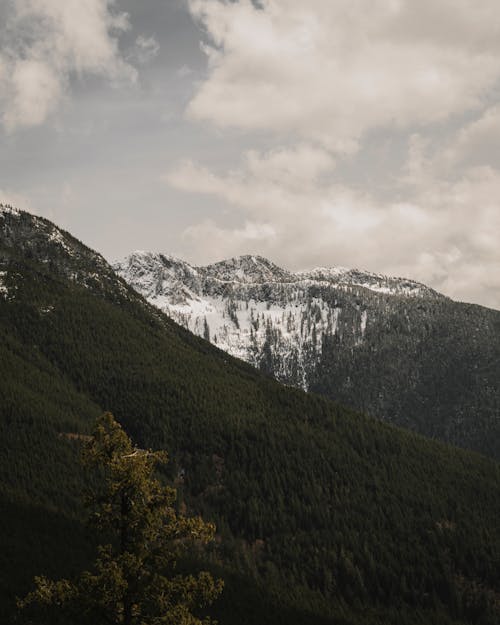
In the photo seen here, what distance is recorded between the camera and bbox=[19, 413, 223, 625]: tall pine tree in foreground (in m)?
25.9

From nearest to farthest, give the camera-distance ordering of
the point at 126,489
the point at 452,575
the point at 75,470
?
the point at 126,489 < the point at 75,470 < the point at 452,575

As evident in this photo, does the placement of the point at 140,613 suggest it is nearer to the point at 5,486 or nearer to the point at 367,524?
the point at 5,486

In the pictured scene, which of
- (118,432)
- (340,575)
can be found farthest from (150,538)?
(340,575)

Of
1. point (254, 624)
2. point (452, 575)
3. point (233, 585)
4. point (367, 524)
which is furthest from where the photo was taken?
point (367, 524)

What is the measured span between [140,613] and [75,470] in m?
156

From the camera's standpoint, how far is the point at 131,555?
26.4 metres

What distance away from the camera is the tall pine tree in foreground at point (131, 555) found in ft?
84.9

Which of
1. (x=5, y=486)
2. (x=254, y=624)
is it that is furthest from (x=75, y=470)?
(x=254, y=624)

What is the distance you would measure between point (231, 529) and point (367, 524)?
4714 centimetres

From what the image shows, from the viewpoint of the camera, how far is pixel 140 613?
2723 cm

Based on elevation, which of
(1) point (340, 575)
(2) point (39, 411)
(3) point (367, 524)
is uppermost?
(2) point (39, 411)

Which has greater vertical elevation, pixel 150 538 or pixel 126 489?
pixel 126 489

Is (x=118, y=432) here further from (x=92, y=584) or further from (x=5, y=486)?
(x=5, y=486)

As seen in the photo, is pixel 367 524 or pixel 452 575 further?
pixel 367 524
